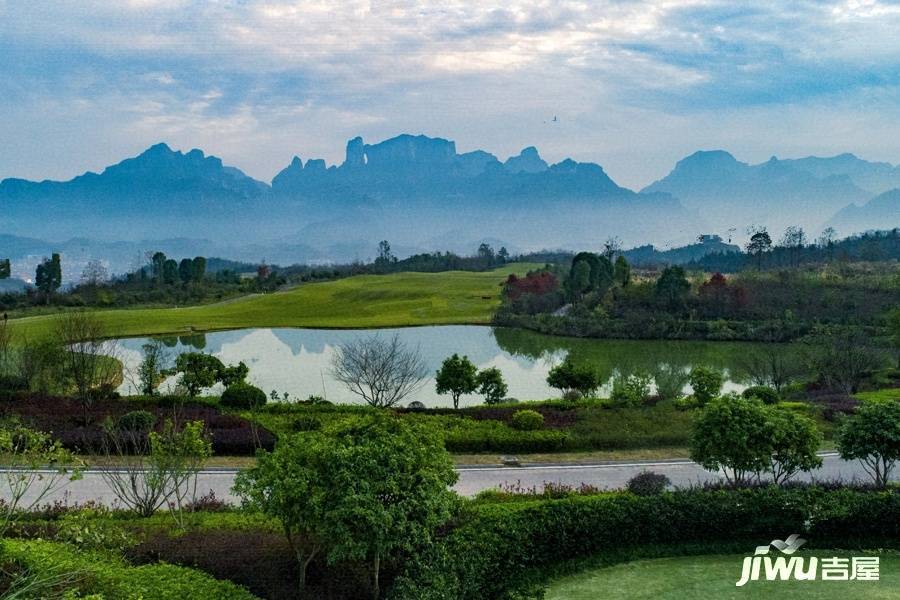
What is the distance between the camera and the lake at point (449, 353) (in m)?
31.0

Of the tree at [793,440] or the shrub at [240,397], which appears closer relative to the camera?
the tree at [793,440]

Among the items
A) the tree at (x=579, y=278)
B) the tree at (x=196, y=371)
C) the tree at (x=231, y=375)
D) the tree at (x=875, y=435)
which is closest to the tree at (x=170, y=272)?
the tree at (x=579, y=278)

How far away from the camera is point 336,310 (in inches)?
2557

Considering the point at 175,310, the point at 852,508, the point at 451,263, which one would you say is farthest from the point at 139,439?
the point at 451,263

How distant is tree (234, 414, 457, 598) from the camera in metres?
9.17

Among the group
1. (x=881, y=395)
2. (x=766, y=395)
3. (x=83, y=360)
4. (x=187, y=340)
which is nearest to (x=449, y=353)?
(x=187, y=340)

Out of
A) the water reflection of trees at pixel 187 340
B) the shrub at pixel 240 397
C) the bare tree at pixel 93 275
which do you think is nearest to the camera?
the shrub at pixel 240 397

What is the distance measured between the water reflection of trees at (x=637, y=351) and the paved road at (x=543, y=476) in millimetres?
16681

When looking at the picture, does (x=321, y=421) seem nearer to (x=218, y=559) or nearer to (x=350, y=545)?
(x=218, y=559)

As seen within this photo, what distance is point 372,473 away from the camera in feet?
31.5

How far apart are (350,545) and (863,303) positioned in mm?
56898

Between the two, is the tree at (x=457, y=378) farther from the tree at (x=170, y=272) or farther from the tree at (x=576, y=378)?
the tree at (x=170, y=272)

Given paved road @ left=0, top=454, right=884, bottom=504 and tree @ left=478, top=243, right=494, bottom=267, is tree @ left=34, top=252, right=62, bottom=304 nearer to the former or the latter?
paved road @ left=0, top=454, right=884, bottom=504

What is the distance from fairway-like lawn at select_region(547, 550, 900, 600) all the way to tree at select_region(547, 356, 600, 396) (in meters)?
14.7
